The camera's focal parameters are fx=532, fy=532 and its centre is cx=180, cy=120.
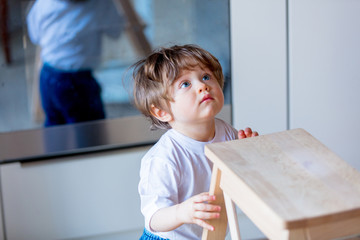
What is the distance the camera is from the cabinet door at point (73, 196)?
1425 mm

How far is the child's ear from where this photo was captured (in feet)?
3.48

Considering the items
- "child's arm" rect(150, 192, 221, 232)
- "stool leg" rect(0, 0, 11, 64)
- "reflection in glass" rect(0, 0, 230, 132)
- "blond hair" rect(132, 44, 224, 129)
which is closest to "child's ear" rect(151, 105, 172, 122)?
"blond hair" rect(132, 44, 224, 129)

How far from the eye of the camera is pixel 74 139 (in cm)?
146

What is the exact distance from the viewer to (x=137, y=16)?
56.9 inches

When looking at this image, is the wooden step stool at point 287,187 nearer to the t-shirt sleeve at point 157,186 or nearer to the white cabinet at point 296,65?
the t-shirt sleeve at point 157,186

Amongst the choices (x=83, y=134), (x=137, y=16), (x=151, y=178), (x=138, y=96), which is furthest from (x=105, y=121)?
(x=151, y=178)

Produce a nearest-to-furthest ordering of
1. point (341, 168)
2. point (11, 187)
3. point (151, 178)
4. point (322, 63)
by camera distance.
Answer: point (341, 168) < point (151, 178) < point (11, 187) < point (322, 63)

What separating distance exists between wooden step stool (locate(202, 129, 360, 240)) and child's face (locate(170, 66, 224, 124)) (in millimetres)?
145

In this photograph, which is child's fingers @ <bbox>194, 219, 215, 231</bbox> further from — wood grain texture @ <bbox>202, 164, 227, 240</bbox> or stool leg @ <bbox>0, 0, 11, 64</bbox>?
stool leg @ <bbox>0, 0, 11, 64</bbox>

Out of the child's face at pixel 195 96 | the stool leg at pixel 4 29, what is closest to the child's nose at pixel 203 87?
the child's face at pixel 195 96

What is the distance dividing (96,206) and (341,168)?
88cm

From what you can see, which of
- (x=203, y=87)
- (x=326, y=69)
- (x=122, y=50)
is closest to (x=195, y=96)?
(x=203, y=87)

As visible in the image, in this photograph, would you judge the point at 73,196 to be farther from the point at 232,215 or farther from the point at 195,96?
the point at 232,215

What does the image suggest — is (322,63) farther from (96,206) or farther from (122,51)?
→ (96,206)
